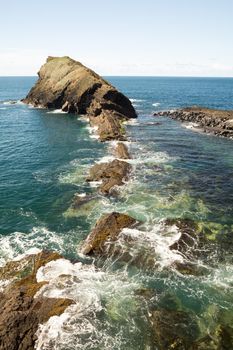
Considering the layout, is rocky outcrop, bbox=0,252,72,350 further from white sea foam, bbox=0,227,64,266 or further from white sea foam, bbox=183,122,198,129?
white sea foam, bbox=183,122,198,129

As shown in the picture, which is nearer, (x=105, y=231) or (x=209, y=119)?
(x=105, y=231)

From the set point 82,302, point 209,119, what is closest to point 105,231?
point 82,302

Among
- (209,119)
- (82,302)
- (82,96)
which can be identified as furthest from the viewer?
(82,96)

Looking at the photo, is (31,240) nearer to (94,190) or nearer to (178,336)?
(94,190)

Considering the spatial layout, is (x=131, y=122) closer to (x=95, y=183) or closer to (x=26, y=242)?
(x=95, y=183)

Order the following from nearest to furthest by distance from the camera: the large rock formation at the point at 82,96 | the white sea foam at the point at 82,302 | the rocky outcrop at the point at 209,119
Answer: the white sea foam at the point at 82,302
the rocky outcrop at the point at 209,119
the large rock formation at the point at 82,96

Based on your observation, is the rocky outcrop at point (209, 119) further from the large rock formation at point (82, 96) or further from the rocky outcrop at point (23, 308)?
the rocky outcrop at point (23, 308)

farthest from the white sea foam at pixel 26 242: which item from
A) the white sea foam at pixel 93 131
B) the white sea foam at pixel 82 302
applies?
the white sea foam at pixel 93 131
